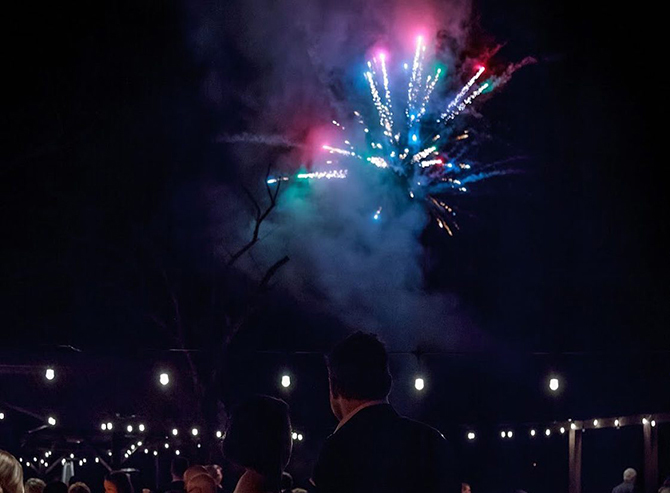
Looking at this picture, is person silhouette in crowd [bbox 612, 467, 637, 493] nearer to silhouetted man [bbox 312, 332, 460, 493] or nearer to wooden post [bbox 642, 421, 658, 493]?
wooden post [bbox 642, 421, 658, 493]

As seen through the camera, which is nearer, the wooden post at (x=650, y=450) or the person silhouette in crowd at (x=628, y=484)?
the person silhouette in crowd at (x=628, y=484)

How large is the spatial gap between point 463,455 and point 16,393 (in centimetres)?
1519

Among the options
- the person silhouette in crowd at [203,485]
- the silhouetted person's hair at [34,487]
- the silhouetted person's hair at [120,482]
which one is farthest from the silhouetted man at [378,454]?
the silhouetted person's hair at [34,487]

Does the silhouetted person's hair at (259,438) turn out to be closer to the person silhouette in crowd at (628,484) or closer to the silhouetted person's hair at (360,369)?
the silhouetted person's hair at (360,369)

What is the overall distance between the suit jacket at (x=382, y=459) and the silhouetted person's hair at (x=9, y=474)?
6.82 ft

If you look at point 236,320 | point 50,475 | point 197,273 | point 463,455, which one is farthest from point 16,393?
point 463,455

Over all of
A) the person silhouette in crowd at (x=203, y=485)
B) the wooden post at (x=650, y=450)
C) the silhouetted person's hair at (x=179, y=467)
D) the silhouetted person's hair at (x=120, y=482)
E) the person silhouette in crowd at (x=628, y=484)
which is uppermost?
the wooden post at (x=650, y=450)

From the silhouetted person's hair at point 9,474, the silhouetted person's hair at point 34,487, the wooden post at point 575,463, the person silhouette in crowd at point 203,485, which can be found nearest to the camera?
the silhouetted person's hair at point 9,474

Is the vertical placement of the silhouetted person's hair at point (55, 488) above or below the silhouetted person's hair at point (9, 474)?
above

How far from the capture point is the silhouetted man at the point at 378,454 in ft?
10.4

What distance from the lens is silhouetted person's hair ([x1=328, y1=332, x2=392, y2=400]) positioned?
335 cm

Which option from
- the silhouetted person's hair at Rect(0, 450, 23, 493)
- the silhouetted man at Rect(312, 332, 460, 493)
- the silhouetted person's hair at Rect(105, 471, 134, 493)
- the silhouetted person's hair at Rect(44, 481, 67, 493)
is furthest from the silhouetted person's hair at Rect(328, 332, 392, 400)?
the silhouetted person's hair at Rect(105, 471, 134, 493)

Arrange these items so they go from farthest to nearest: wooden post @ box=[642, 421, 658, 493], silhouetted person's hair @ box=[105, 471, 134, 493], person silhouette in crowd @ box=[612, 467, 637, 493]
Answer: wooden post @ box=[642, 421, 658, 493] < person silhouette in crowd @ box=[612, 467, 637, 493] < silhouetted person's hair @ box=[105, 471, 134, 493]

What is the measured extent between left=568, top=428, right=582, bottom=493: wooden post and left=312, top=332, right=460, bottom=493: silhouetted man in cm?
2246
